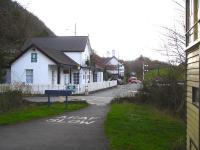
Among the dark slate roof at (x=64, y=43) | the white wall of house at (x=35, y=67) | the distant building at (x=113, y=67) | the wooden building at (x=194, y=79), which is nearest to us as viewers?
the wooden building at (x=194, y=79)

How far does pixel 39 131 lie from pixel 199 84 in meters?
8.31

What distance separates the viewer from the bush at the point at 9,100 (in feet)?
76.6

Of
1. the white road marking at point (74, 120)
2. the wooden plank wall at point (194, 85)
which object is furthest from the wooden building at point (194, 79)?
the white road marking at point (74, 120)

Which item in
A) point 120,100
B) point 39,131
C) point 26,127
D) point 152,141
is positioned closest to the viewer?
point 152,141

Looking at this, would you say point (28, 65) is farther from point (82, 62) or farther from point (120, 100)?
point (120, 100)

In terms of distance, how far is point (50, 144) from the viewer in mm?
12672

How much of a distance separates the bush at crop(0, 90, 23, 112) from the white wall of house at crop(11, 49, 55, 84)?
58.2 feet

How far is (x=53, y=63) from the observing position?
145 ft

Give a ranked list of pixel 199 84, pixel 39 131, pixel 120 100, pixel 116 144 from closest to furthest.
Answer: pixel 199 84
pixel 116 144
pixel 39 131
pixel 120 100

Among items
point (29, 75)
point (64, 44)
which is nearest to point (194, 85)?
point (29, 75)

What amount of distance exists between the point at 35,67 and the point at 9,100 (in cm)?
2034

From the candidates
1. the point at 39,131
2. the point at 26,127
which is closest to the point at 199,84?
the point at 39,131

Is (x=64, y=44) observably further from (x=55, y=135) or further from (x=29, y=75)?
(x=55, y=135)

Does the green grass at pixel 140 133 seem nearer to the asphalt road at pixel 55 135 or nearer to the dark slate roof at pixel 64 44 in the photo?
the asphalt road at pixel 55 135
